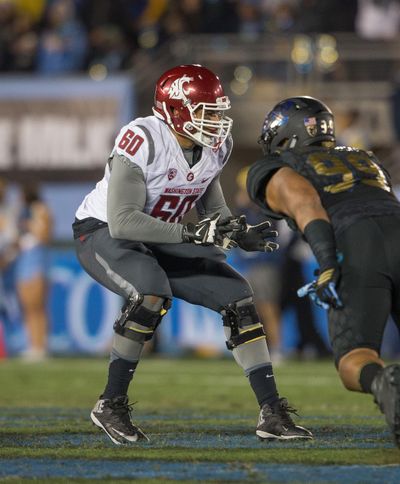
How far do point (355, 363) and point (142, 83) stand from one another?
885cm

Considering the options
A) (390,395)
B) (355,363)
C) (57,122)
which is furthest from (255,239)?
(57,122)

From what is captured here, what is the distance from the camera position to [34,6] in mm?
15148

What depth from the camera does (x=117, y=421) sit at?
5453 millimetres

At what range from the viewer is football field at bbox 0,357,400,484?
4297 mm

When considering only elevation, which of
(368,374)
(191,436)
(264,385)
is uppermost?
(368,374)

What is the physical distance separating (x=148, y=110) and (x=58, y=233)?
1.65m

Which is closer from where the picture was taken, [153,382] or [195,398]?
→ [195,398]

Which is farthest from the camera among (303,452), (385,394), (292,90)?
(292,90)

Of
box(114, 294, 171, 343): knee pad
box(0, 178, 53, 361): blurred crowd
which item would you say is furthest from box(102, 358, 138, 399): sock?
box(0, 178, 53, 361): blurred crowd

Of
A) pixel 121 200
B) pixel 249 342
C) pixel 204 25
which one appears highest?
pixel 204 25

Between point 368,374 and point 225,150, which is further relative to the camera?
point 225,150

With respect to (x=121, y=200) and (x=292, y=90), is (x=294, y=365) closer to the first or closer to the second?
(x=292, y=90)

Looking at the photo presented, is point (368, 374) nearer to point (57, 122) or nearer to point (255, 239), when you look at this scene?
point (255, 239)

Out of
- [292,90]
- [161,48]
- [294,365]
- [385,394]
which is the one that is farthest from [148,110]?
[385,394]
